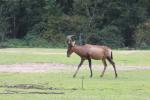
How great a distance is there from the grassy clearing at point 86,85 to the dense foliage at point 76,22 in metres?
35.7

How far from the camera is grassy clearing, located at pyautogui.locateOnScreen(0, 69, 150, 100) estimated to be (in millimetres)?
17312

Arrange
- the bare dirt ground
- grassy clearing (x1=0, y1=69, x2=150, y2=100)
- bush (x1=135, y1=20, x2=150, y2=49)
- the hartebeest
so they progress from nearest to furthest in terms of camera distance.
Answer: grassy clearing (x1=0, y1=69, x2=150, y2=100) → the hartebeest → the bare dirt ground → bush (x1=135, y1=20, x2=150, y2=49)

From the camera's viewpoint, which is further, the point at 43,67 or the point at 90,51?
the point at 43,67

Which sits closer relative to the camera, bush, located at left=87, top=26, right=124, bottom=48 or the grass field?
the grass field

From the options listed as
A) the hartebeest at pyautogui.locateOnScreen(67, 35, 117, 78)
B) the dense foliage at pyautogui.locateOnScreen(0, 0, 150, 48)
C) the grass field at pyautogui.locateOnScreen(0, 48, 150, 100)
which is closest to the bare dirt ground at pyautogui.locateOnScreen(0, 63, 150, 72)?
the grass field at pyautogui.locateOnScreen(0, 48, 150, 100)

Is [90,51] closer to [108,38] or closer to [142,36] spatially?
[142,36]

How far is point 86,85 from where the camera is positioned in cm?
2153

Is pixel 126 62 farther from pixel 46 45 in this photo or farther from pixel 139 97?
pixel 46 45

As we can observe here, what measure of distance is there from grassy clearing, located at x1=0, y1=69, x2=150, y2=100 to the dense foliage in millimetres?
35680

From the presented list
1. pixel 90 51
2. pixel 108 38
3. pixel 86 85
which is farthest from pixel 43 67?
pixel 108 38

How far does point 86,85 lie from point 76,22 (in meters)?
44.8

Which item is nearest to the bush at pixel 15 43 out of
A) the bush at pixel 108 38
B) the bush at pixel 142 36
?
the bush at pixel 108 38

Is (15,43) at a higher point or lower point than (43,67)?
lower

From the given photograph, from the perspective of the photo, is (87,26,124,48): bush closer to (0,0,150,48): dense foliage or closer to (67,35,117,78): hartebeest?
(0,0,150,48): dense foliage
